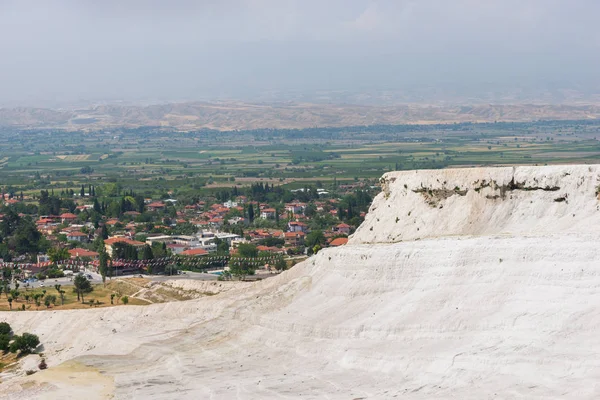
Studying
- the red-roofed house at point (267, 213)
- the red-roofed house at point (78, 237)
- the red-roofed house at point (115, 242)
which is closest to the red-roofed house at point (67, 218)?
the red-roofed house at point (78, 237)

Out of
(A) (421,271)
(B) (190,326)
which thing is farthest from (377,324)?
(B) (190,326)

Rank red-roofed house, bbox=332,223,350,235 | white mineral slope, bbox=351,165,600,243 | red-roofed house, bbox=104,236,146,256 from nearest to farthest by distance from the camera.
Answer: white mineral slope, bbox=351,165,600,243 → red-roofed house, bbox=104,236,146,256 → red-roofed house, bbox=332,223,350,235

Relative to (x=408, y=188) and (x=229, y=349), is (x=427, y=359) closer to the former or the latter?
(x=229, y=349)

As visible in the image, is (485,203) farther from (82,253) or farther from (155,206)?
(155,206)

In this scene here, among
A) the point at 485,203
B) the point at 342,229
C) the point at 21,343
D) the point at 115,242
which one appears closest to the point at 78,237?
the point at 115,242

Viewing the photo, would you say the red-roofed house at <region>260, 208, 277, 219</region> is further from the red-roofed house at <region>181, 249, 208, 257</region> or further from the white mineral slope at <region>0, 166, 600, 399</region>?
the white mineral slope at <region>0, 166, 600, 399</region>

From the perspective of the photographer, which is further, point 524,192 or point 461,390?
point 524,192

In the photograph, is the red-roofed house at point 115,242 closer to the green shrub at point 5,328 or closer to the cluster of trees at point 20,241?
the cluster of trees at point 20,241

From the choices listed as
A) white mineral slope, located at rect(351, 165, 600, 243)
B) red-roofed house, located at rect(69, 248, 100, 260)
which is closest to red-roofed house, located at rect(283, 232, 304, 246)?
red-roofed house, located at rect(69, 248, 100, 260)
